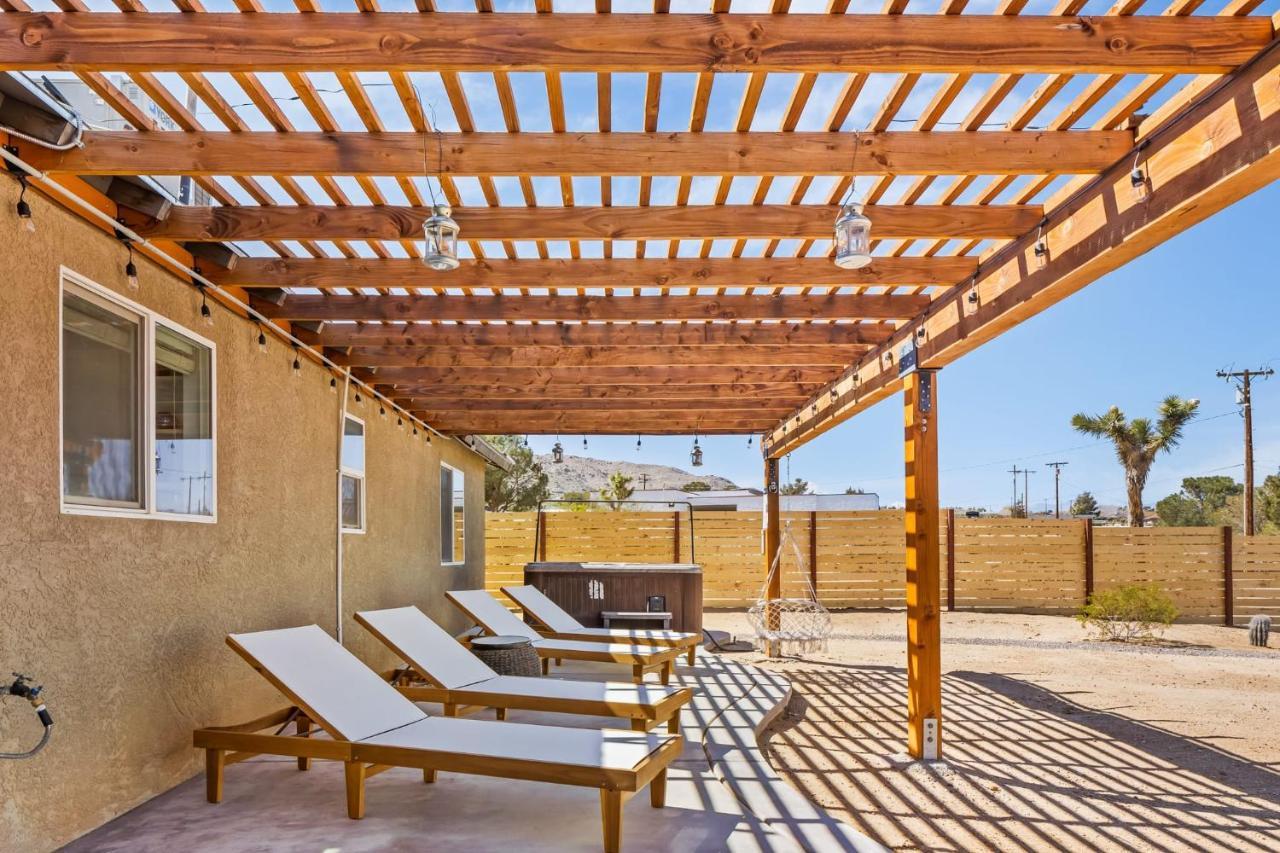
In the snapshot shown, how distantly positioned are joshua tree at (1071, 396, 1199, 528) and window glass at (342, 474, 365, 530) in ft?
73.9

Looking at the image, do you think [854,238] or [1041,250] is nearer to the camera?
[854,238]

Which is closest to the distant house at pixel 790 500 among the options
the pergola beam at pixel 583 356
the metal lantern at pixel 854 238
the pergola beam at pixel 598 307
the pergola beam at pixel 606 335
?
the pergola beam at pixel 583 356

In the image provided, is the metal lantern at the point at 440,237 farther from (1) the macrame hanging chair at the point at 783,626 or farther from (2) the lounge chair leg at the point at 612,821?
(1) the macrame hanging chair at the point at 783,626

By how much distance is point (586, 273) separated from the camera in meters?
5.16

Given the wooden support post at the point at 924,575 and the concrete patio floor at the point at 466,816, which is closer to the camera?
the concrete patio floor at the point at 466,816

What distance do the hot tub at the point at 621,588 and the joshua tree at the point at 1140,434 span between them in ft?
60.3

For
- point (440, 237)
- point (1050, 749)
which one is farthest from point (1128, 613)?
point (440, 237)

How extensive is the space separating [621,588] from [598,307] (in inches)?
219

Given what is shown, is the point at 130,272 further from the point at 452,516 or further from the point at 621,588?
the point at 452,516

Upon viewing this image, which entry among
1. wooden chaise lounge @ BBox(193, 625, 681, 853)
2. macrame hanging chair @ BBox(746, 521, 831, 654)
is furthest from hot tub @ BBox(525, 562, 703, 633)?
wooden chaise lounge @ BBox(193, 625, 681, 853)

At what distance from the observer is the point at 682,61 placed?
2871 mm

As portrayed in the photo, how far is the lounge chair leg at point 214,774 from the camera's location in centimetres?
439

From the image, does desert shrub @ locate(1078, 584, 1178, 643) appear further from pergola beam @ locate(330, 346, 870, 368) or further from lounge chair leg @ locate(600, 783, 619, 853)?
lounge chair leg @ locate(600, 783, 619, 853)

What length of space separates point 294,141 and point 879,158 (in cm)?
217
